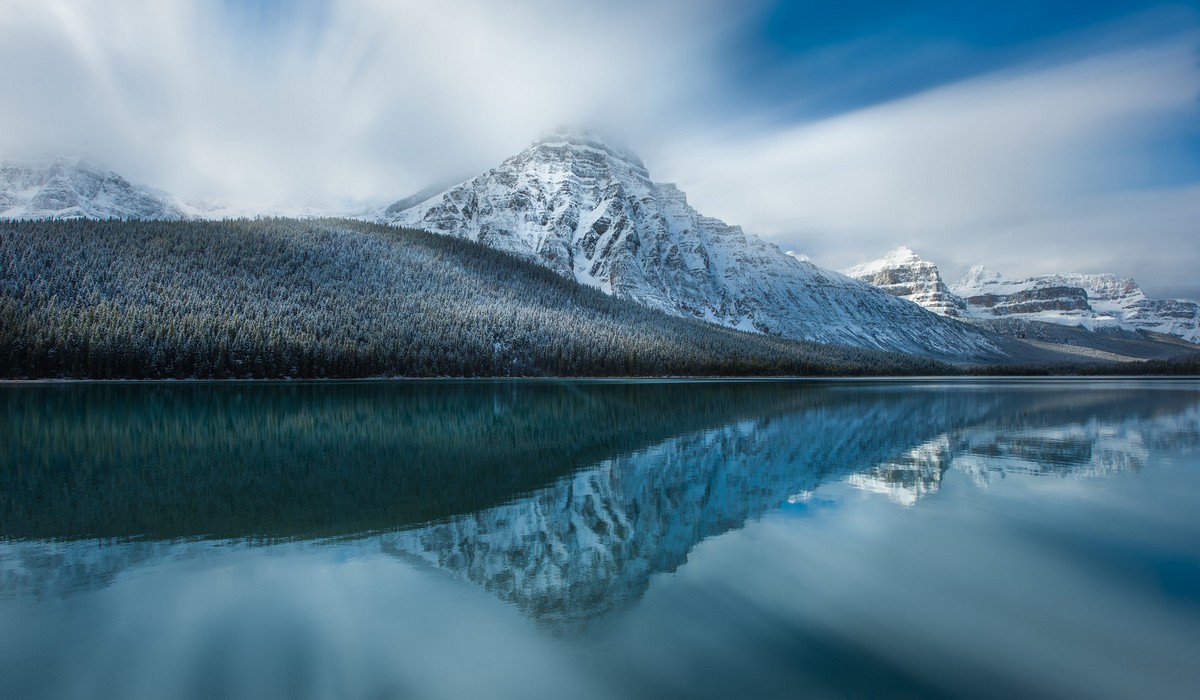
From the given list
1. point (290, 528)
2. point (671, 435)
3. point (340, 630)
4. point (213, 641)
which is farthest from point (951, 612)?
point (671, 435)

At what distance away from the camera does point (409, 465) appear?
24875mm

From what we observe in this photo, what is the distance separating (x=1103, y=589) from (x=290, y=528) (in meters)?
17.7

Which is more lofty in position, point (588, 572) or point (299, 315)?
point (299, 315)

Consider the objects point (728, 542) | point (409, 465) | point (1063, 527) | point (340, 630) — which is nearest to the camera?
point (340, 630)

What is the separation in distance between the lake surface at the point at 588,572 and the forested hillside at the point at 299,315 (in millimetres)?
68591

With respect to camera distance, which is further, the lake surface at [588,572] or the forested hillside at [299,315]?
the forested hillside at [299,315]

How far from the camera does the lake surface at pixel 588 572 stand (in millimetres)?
8961

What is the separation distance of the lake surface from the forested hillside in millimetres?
68591

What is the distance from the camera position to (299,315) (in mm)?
113062

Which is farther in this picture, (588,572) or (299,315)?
(299,315)

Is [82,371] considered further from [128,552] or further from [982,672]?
[982,672]

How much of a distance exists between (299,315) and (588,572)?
113067 mm

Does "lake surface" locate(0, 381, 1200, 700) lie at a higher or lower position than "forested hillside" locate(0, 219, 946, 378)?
lower

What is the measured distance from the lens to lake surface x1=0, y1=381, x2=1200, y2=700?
8.96m
